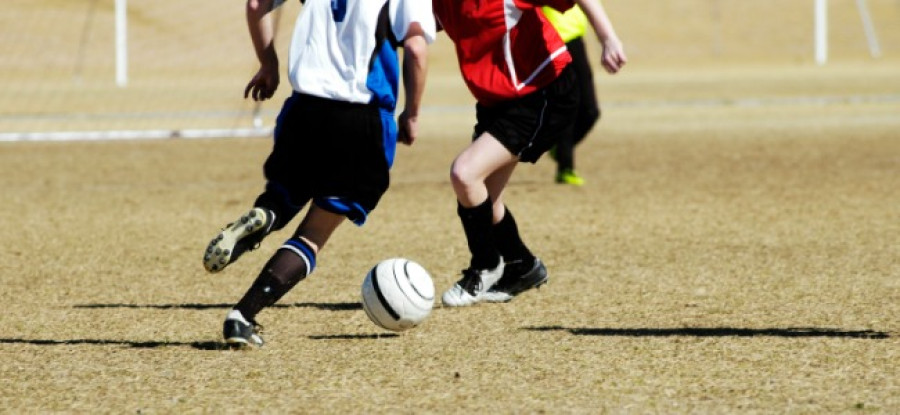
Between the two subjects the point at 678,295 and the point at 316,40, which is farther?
the point at 678,295

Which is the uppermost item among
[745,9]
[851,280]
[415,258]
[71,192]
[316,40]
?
[316,40]

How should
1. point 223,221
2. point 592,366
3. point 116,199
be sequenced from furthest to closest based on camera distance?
point 116,199
point 223,221
point 592,366

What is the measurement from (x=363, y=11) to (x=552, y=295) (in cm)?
229

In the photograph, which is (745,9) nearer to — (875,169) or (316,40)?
(875,169)

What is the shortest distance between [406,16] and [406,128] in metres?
0.50

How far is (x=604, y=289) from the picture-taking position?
8172 mm

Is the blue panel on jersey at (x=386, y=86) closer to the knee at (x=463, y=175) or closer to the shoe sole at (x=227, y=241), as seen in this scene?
the shoe sole at (x=227, y=241)

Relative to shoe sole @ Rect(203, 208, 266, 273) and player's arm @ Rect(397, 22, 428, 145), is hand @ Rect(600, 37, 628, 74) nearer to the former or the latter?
player's arm @ Rect(397, 22, 428, 145)

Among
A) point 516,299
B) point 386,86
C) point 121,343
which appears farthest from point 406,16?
point 516,299

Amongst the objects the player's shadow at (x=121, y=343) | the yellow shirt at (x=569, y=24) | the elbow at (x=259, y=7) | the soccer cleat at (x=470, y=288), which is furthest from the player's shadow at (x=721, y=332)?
the yellow shirt at (x=569, y=24)

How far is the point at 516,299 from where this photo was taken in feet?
25.9

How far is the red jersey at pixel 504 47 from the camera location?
7.46m

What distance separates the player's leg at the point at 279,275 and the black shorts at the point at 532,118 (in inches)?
48.9

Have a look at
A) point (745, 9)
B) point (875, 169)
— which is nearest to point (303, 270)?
point (875, 169)
